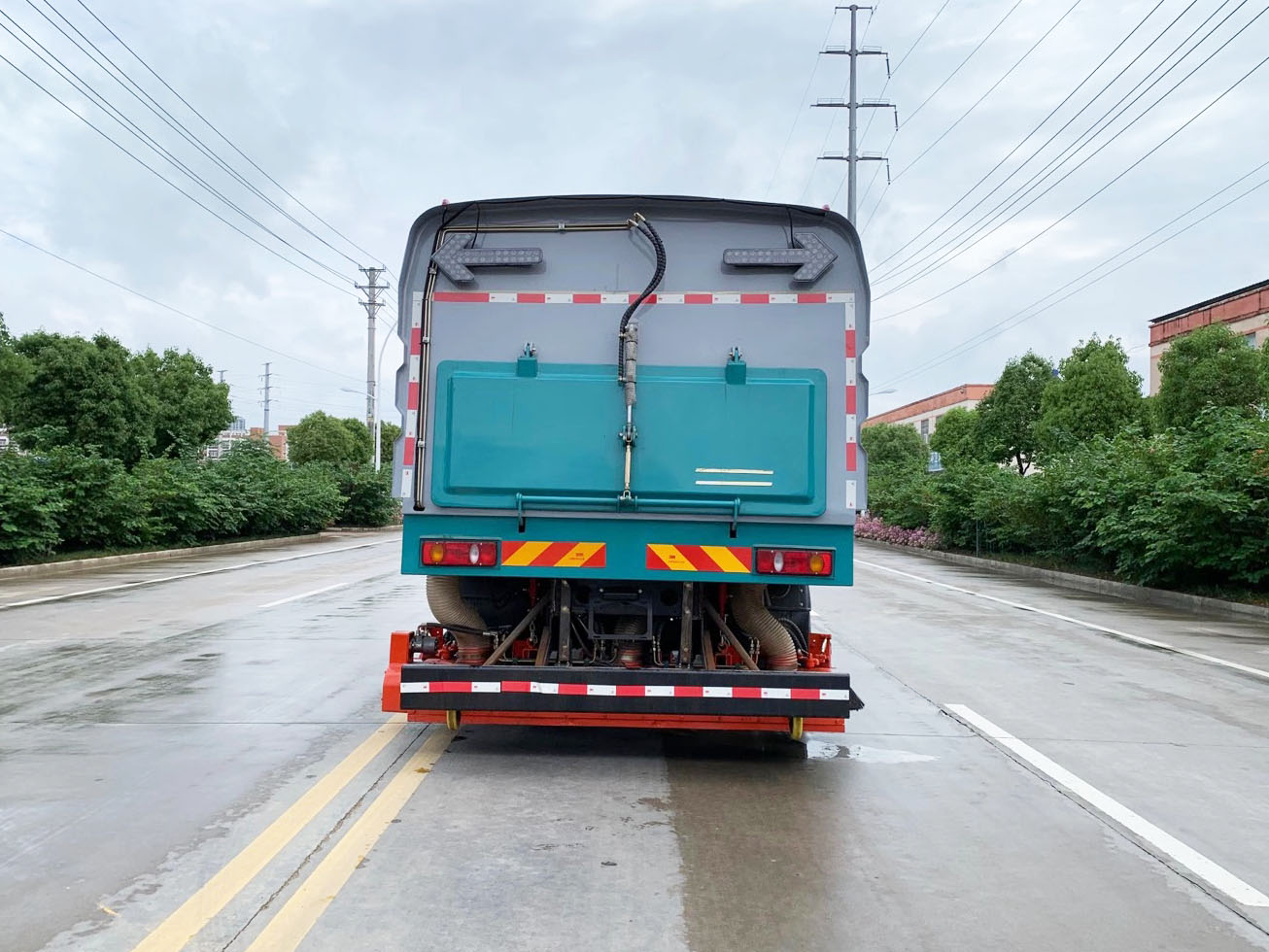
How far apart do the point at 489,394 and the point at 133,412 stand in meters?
45.1

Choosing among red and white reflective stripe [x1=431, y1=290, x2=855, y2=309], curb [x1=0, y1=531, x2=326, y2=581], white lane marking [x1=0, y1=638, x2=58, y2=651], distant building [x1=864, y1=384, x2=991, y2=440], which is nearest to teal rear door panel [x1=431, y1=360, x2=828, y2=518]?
red and white reflective stripe [x1=431, y1=290, x2=855, y2=309]

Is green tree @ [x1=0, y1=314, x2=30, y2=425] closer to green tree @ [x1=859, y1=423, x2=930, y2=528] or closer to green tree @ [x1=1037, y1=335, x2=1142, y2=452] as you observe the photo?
green tree @ [x1=859, y1=423, x2=930, y2=528]

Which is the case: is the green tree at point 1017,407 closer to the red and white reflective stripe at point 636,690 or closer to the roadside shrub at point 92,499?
the roadside shrub at point 92,499

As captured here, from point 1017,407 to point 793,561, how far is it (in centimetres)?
4893

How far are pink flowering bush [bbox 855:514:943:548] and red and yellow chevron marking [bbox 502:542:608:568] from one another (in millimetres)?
32194

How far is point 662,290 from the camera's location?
6.61 m

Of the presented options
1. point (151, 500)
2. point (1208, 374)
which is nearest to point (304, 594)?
point (151, 500)

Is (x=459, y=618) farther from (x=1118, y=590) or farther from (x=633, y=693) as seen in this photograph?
(x=1118, y=590)

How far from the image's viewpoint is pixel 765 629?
6922mm

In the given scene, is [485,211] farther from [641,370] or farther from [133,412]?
[133,412]

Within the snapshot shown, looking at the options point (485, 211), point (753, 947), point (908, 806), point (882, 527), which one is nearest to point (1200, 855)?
point (908, 806)

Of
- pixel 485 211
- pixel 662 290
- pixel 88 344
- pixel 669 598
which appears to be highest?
pixel 88 344

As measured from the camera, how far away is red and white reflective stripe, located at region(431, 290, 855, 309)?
659 centimetres

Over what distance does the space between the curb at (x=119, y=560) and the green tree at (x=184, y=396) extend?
59.8 ft
